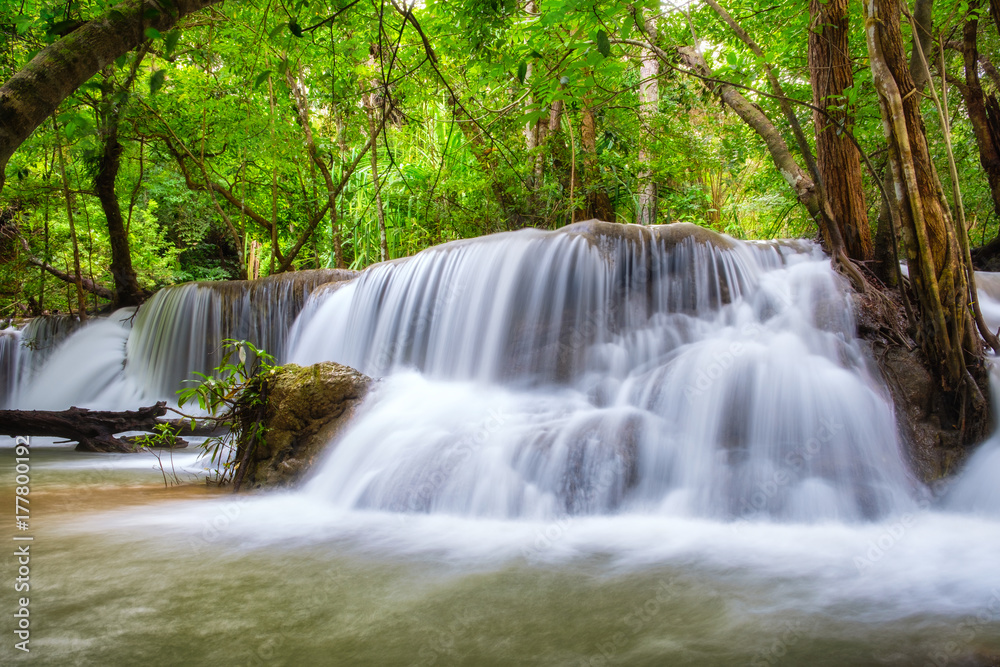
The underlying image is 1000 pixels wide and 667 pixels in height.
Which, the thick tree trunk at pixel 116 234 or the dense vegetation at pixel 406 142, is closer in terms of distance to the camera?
the dense vegetation at pixel 406 142

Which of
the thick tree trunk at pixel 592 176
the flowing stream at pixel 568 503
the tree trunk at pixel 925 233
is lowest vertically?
the flowing stream at pixel 568 503

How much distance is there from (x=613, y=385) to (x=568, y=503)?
4.57ft

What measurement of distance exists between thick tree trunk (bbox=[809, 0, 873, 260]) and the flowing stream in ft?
1.48

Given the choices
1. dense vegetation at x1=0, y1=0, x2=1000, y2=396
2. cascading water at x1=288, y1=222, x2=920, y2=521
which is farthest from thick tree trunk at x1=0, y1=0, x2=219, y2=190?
cascading water at x1=288, y1=222, x2=920, y2=521

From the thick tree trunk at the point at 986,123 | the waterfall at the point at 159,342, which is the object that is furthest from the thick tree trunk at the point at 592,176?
the thick tree trunk at the point at 986,123

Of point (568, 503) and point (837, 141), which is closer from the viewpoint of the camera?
point (568, 503)

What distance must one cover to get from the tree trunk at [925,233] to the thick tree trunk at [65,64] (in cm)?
406

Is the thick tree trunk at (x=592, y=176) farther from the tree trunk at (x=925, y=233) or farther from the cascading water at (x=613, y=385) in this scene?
the tree trunk at (x=925, y=233)

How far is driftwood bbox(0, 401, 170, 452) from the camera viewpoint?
5957 millimetres

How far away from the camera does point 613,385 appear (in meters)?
4.66

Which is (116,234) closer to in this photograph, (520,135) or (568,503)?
(520,135)

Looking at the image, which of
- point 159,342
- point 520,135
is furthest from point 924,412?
point 159,342

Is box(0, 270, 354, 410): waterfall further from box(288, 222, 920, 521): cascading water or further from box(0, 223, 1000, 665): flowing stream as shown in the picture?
box(288, 222, 920, 521): cascading water

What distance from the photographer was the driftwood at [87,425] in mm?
5957
